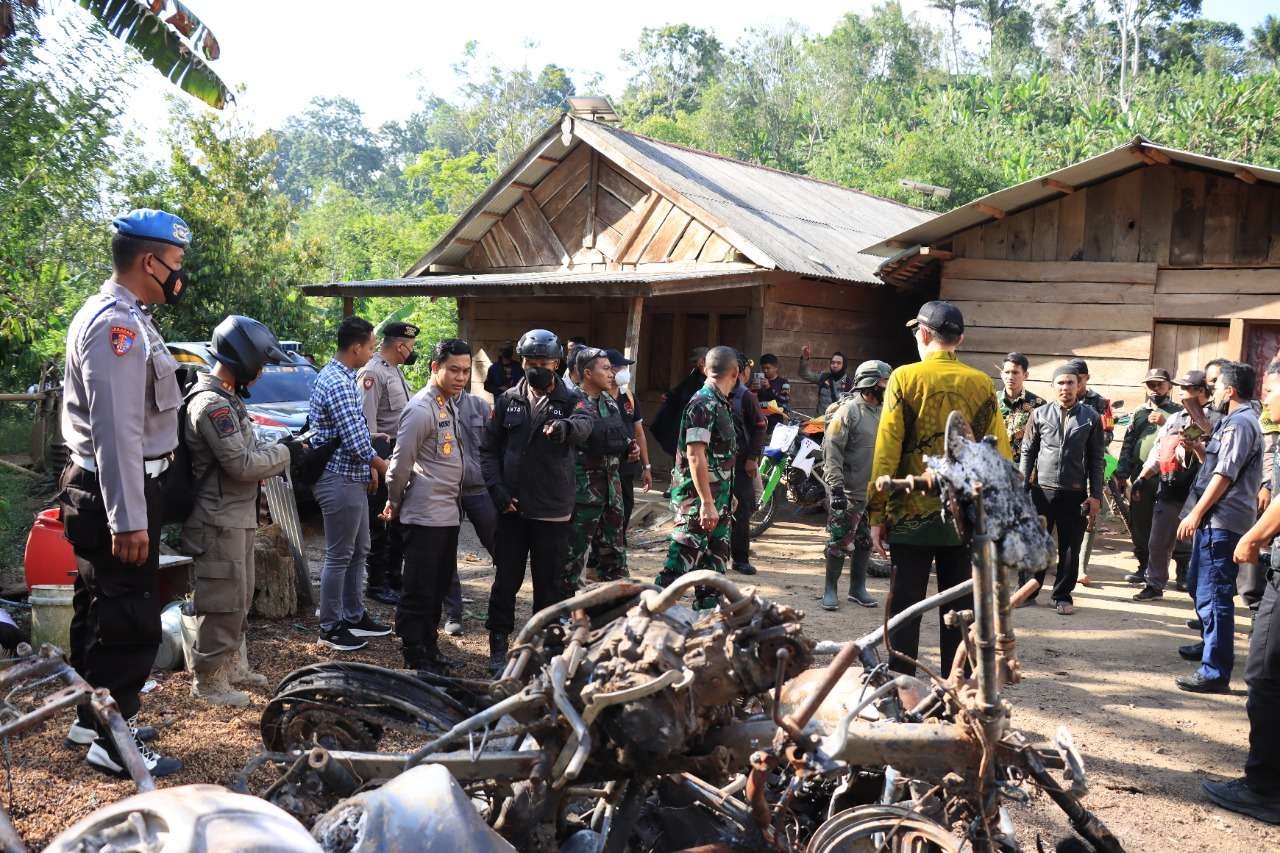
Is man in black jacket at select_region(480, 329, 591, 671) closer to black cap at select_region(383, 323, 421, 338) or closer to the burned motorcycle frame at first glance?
black cap at select_region(383, 323, 421, 338)

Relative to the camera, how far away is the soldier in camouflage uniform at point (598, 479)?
6.17 meters

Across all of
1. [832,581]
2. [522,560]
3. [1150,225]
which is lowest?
[832,581]

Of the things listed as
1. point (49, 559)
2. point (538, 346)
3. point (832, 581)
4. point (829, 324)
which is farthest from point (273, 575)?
point (829, 324)

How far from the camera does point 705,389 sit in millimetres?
6762

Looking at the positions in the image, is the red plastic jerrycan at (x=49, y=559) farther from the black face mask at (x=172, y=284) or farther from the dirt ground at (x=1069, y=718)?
the black face mask at (x=172, y=284)

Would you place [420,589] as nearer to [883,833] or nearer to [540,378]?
[540,378]

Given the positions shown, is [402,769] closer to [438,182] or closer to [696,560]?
[696,560]

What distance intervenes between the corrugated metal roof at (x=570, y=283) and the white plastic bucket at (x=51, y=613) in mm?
6889

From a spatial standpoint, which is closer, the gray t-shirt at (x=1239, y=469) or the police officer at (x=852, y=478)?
the gray t-shirt at (x=1239, y=469)

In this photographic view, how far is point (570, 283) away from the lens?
1170 centimetres

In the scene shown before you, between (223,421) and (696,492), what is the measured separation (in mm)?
3168

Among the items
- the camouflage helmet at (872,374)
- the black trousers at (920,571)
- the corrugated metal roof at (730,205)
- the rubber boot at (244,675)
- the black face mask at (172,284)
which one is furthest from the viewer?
the corrugated metal roof at (730,205)

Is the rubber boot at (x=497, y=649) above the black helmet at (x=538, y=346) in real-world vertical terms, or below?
below

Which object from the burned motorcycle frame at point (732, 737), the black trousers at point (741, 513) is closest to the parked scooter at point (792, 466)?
the black trousers at point (741, 513)
